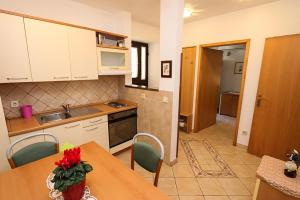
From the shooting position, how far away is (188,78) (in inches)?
140

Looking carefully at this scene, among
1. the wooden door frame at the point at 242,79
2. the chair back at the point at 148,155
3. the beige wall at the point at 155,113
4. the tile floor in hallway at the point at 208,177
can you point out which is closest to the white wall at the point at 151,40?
the wooden door frame at the point at 242,79

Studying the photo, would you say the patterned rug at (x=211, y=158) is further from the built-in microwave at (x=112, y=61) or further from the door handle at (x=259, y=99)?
the built-in microwave at (x=112, y=61)

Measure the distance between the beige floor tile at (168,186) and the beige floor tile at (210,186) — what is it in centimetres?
35

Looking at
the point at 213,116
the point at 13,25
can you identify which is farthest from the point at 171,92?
the point at 213,116

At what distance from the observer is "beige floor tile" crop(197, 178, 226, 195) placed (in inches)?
73.3

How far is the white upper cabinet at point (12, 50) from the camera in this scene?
157 cm

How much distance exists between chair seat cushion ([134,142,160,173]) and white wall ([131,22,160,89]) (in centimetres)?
265

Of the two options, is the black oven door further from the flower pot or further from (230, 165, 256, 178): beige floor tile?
(230, 165, 256, 178): beige floor tile

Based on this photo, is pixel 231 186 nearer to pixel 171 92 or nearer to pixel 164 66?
pixel 171 92

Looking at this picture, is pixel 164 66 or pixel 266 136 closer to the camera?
pixel 164 66

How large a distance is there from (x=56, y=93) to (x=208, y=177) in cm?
260

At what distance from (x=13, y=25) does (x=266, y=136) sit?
3815 mm

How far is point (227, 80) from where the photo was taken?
16.9 ft

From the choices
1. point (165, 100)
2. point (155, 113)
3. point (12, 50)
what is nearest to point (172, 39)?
point (165, 100)
